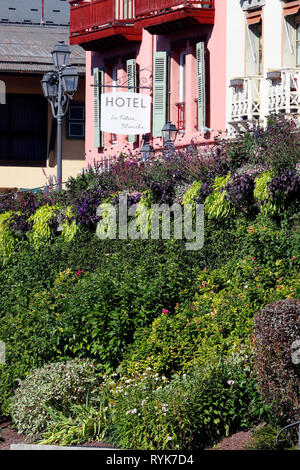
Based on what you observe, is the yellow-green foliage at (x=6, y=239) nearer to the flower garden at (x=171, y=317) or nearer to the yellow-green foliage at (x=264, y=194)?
the flower garden at (x=171, y=317)

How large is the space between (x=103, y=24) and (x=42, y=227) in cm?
1001

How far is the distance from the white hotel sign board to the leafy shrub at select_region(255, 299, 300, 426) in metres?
12.6

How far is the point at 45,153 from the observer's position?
3334 cm

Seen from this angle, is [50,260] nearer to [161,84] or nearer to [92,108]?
[161,84]

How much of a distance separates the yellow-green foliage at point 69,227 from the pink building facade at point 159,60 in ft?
10.4

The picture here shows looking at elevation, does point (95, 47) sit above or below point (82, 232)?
above

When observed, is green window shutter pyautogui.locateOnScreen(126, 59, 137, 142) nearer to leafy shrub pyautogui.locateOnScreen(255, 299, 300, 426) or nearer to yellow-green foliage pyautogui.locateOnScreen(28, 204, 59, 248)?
yellow-green foliage pyautogui.locateOnScreen(28, 204, 59, 248)

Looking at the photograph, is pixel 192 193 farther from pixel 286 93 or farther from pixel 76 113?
pixel 76 113

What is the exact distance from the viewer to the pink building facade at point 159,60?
22.6m

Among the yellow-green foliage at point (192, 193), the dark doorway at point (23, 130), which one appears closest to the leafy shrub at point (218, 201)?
the yellow-green foliage at point (192, 193)

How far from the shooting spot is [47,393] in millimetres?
10805

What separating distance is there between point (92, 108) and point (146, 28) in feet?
16.8

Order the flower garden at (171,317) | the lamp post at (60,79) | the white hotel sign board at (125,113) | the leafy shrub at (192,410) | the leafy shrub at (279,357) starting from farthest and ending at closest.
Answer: the white hotel sign board at (125,113)
the lamp post at (60,79)
the flower garden at (171,317)
the leafy shrub at (192,410)
the leafy shrub at (279,357)
